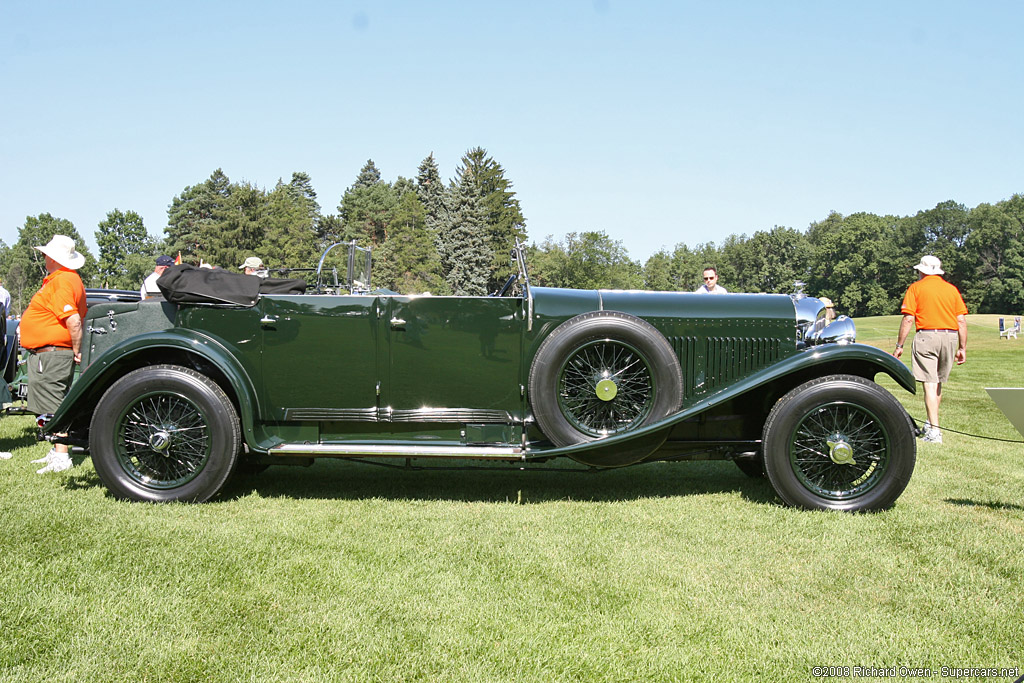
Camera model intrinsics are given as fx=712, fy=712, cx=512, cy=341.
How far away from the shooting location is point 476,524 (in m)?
4.23

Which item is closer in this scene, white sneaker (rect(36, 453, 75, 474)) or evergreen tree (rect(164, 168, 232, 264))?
white sneaker (rect(36, 453, 75, 474))

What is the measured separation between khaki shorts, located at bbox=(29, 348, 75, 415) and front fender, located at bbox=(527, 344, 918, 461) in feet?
12.2

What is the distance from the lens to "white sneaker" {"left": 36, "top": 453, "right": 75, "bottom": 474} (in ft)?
18.1

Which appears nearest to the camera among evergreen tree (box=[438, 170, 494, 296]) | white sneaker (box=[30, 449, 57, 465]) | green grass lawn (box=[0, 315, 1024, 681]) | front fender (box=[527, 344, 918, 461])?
green grass lawn (box=[0, 315, 1024, 681])

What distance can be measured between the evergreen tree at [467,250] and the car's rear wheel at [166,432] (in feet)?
169

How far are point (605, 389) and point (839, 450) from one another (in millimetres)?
1481

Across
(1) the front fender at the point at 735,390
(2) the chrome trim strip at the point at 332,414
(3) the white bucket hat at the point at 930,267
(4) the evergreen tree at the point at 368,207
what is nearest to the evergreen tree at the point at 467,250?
(4) the evergreen tree at the point at 368,207

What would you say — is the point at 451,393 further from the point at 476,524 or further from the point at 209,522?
the point at 209,522

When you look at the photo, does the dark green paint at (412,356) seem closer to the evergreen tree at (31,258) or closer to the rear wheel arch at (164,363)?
the rear wheel arch at (164,363)

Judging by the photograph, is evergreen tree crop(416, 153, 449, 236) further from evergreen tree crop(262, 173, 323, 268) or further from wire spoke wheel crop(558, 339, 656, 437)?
wire spoke wheel crop(558, 339, 656, 437)

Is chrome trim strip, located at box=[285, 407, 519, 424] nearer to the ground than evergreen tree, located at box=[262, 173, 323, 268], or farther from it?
nearer to the ground

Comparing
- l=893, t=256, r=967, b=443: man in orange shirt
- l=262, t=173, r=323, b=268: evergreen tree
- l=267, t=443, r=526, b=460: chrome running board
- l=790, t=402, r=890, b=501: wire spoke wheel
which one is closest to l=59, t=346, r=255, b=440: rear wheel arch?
l=267, t=443, r=526, b=460: chrome running board

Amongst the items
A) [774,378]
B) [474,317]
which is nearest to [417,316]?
[474,317]

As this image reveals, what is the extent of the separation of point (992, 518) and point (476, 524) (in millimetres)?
3211
